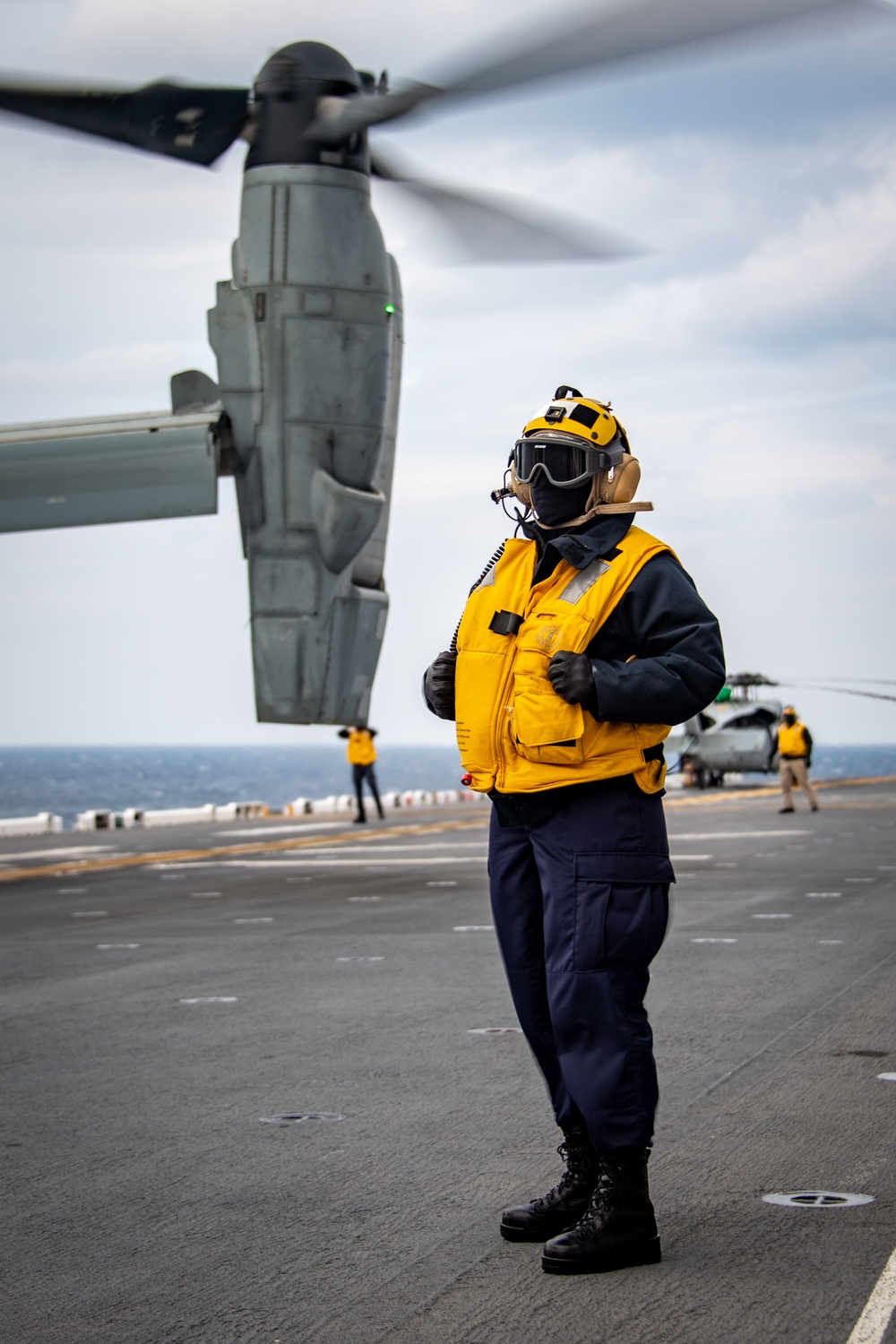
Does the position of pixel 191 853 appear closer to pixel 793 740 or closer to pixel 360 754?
pixel 360 754

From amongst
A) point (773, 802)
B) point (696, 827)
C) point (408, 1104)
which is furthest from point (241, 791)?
point (408, 1104)

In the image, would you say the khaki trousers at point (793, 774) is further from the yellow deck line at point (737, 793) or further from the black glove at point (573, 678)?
the black glove at point (573, 678)

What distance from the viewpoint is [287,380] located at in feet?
51.7

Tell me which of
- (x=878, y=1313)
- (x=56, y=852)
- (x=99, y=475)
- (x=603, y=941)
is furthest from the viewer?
(x=56, y=852)

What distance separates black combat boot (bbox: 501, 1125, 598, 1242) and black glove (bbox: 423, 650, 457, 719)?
1244mm

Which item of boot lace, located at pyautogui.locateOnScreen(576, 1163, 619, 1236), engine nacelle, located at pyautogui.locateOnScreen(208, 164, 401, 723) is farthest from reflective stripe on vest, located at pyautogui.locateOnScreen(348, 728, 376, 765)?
boot lace, located at pyautogui.locateOnScreen(576, 1163, 619, 1236)

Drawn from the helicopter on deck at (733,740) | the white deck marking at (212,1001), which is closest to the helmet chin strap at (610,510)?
the white deck marking at (212,1001)

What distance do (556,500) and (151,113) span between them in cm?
1297

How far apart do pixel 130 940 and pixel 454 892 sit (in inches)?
162

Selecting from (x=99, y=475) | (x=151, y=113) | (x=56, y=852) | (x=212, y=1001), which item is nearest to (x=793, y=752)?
(x=56, y=852)

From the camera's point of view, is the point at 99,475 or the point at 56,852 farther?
the point at 56,852

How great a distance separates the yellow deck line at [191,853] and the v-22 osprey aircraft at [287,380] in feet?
10.9

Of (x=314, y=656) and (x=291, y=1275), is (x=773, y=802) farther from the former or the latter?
(x=291, y=1275)

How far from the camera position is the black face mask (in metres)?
4.12
